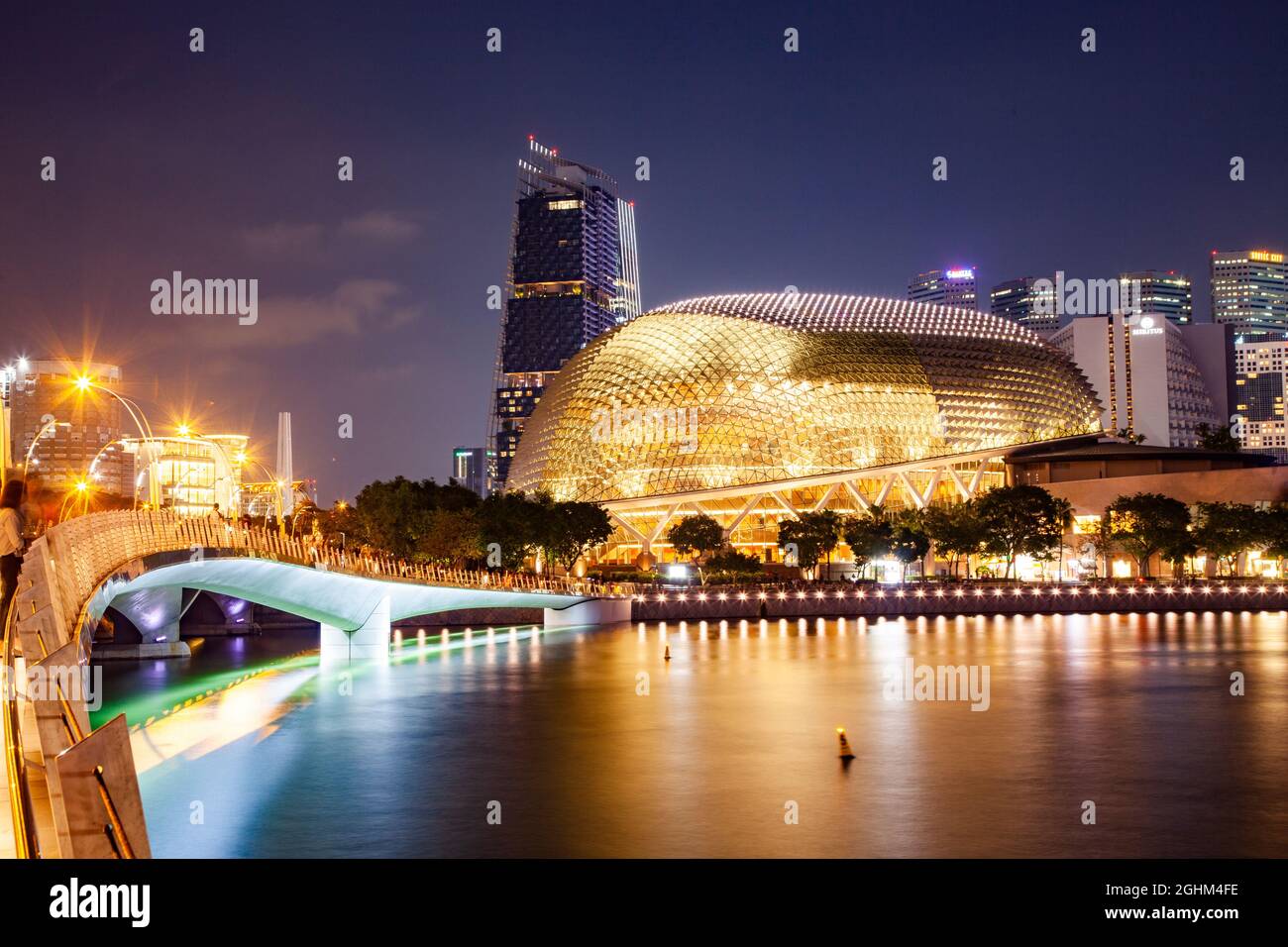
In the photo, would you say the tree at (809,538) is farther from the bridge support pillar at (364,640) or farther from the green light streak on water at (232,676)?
the bridge support pillar at (364,640)

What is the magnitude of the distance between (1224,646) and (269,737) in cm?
4078

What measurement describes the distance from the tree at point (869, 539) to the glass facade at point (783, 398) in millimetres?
11873

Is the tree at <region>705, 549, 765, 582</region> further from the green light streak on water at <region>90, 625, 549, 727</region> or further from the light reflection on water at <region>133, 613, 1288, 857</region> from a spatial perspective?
the light reflection on water at <region>133, 613, 1288, 857</region>

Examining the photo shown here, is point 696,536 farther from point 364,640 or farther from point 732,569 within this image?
point 364,640

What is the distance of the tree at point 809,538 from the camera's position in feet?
320

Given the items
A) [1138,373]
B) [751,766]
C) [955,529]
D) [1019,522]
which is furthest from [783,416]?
[751,766]

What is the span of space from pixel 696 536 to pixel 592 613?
2289 cm

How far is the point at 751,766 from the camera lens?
28.2 metres

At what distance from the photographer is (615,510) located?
11388 cm

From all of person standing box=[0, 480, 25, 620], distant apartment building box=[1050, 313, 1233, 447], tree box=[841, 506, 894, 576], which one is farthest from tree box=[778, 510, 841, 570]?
distant apartment building box=[1050, 313, 1233, 447]

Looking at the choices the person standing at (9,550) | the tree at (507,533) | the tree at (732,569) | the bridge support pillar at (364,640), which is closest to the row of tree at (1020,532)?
the tree at (732,569)
